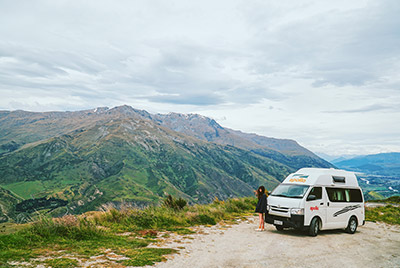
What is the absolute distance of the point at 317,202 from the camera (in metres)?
14.5

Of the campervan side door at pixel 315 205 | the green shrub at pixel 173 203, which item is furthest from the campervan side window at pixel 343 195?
the green shrub at pixel 173 203

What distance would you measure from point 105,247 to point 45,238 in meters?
2.18

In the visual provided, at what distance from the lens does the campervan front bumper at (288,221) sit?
13.7m

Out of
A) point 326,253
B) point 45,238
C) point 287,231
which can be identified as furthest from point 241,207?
point 45,238

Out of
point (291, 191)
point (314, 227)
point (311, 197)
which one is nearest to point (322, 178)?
point (311, 197)

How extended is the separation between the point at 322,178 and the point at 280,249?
19.1 ft

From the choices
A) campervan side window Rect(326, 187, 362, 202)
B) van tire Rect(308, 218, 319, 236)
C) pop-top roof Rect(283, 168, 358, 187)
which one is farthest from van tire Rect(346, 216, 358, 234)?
van tire Rect(308, 218, 319, 236)

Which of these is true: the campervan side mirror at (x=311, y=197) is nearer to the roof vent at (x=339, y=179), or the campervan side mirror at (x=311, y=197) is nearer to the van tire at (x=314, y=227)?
the van tire at (x=314, y=227)

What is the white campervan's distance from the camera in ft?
45.8

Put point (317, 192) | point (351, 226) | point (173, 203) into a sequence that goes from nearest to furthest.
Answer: point (317, 192) < point (351, 226) < point (173, 203)

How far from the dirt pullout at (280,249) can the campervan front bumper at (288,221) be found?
0.52 m

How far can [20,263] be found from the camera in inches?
297

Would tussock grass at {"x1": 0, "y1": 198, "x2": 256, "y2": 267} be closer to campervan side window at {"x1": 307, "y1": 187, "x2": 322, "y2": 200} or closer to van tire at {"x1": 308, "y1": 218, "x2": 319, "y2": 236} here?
van tire at {"x1": 308, "y1": 218, "x2": 319, "y2": 236}

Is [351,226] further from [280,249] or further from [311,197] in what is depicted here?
[280,249]
